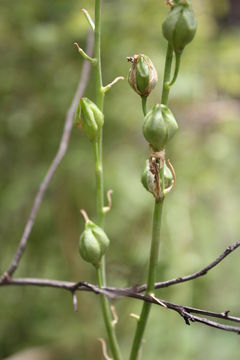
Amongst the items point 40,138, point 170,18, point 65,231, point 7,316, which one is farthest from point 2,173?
point 170,18

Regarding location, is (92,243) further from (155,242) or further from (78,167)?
Result: (78,167)

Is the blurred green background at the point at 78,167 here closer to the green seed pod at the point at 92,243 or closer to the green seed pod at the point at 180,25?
the green seed pod at the point at 92,243

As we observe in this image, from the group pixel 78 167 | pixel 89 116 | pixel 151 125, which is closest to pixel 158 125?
pixel 151 125

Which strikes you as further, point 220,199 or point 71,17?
point 220,199

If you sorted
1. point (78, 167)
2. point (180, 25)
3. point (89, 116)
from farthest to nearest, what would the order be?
point (78, 167) → point (89, 116) → point (180, 25)

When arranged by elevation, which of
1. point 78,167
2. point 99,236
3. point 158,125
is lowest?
point 99,236

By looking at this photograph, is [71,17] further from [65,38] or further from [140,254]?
[140,254]
